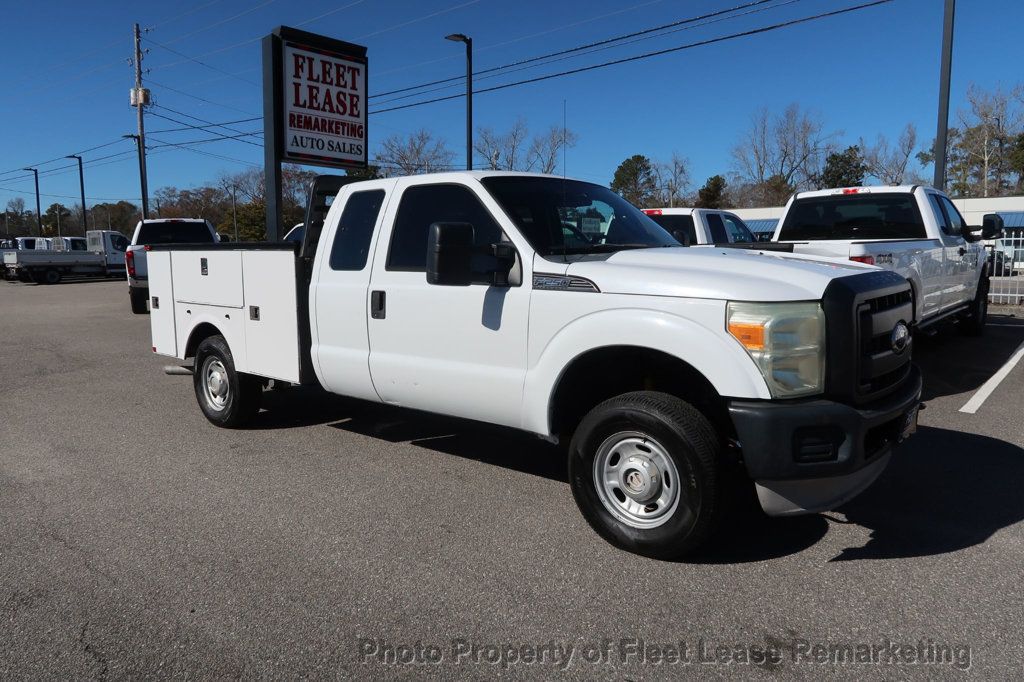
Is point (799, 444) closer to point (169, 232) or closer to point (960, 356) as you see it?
point (960, 356)

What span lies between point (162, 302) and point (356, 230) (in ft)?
9.35

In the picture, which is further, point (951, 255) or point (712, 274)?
point (951, 255)

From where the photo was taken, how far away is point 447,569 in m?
3.78

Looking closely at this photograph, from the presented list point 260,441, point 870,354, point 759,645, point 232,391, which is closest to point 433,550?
point 759,645

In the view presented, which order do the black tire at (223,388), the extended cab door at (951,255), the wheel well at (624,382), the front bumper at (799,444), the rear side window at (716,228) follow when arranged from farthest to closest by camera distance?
the rear side window at (716,228), the extended cab door at (951,255), the black tire at (223,388), the wheel well at (624,382), the front bumper at (799,444)

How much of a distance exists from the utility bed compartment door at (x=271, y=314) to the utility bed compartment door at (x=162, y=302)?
1348 millimetres

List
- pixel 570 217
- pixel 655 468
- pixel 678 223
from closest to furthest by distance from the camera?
pixel 655 468
pixel 570 217
pixel 678 223

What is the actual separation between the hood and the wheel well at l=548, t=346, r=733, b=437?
0.35 m

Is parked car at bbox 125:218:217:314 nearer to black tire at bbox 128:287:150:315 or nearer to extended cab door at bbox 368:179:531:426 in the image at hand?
black tire at bbox 128:287:150:315

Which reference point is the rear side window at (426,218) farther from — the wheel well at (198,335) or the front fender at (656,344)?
the wheel well at (198,335)

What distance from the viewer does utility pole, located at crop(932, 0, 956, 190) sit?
14570mm

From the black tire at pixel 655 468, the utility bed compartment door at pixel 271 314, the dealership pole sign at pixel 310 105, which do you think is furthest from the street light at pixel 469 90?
the black tire at pixel 655 468

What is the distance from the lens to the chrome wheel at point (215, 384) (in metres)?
6.58

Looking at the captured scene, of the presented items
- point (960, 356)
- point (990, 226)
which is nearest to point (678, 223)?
point (990, 226)
